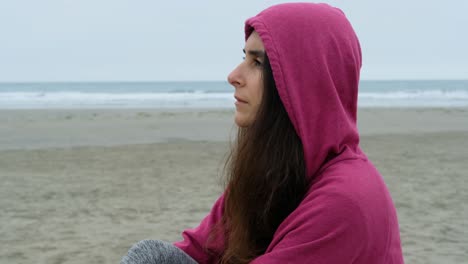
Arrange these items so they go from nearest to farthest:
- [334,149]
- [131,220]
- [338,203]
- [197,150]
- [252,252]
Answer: [338,203]
[334,149]
[252,252]
[131,220]
[197,150]

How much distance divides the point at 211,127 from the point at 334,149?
13.3m

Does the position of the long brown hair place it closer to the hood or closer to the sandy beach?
the hood

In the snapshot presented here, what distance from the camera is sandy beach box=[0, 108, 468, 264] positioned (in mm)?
4547

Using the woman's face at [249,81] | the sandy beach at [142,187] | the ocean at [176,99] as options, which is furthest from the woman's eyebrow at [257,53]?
the ocean at [176,99]

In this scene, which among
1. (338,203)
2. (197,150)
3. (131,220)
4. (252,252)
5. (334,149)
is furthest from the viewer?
(197,150)

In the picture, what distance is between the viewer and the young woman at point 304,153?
50.6 inches

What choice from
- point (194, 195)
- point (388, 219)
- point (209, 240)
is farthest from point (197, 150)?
point (388, 219)

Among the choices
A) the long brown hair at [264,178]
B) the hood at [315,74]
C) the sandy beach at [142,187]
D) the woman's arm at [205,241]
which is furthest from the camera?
the sandy beach at [142,187]

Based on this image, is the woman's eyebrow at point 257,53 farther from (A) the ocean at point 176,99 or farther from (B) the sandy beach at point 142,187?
(A) the ocean at point 176,99

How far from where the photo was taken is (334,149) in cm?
141

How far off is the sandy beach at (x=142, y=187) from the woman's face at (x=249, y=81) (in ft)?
2.99

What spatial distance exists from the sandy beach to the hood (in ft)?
3.70

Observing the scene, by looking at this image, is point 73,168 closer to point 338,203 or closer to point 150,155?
point 150,155

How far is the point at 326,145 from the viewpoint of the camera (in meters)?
1.40
